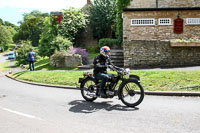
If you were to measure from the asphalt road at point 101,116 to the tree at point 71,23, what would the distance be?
66.3 feet

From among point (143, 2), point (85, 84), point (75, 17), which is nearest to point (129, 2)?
point (143, 2)

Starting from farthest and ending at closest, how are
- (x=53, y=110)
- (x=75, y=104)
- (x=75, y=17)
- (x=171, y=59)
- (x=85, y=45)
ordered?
1. (x=85, y=45)
2. (x=75, y=17)
3. (x=171, y=59)
4. (x=75, y=104)
5. (x=53, y=110)

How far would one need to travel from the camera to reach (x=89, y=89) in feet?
24.8

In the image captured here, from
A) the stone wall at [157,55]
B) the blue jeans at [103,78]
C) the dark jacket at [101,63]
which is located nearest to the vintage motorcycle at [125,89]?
the blue jeans at [103,78]

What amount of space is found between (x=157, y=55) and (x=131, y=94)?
8999 mm

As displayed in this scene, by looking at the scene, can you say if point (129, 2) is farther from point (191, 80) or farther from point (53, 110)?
point (53, 110)

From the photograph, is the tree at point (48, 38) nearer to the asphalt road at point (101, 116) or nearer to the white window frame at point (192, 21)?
the white window frame at point (192, 21)

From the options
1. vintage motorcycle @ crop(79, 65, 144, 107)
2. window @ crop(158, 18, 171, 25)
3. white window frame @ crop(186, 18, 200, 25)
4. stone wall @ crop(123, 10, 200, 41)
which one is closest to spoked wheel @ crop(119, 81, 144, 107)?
vintage motorcycle @ crop(79, 65, 144, 107)

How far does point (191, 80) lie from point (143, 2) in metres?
14.7

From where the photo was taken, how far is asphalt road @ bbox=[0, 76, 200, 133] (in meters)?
4.92

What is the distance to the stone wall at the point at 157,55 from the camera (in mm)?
14672

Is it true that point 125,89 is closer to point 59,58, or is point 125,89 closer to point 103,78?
point 103,78

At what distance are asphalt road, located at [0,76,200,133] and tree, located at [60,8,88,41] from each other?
2022cm

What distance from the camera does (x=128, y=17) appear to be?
2053 cm
